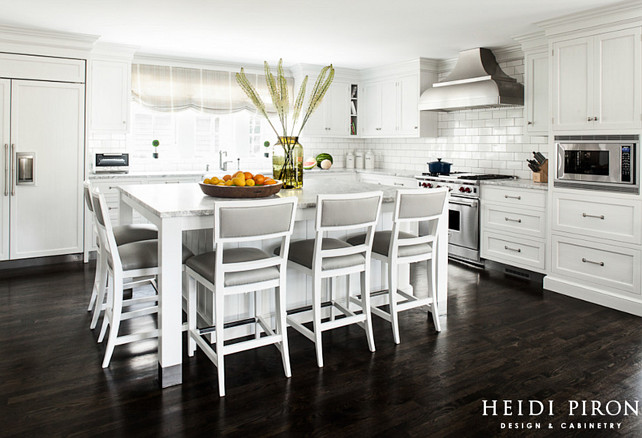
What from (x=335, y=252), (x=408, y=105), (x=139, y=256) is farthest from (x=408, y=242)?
(x=408, y=105)

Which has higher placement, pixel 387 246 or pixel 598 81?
pixel 598 81

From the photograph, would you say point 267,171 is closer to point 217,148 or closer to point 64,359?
point 217,148

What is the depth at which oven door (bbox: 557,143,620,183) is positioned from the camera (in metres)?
4.10

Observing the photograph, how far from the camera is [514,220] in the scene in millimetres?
5051

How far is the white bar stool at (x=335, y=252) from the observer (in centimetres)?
290

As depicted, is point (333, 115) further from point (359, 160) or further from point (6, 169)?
point (6, 169)

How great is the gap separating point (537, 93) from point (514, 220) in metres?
1.31

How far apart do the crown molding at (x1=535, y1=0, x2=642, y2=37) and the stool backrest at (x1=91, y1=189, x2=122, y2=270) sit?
3938mm

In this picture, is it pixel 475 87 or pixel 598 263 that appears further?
pixel 475 87

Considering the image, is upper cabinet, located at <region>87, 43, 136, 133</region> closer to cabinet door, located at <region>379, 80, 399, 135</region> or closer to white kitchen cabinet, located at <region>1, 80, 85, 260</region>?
white kitchen cabinet, located at <region>1, 80, 85, 260</region>

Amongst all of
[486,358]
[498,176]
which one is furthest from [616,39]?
[486,358]

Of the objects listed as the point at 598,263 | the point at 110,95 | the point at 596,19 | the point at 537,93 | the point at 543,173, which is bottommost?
the point at 598,263

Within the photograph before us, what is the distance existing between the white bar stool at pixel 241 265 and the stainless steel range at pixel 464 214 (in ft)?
10.0

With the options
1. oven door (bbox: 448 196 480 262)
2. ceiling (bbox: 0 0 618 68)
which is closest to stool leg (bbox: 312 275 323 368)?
ceiling (bbox: 0 0 618 68)
